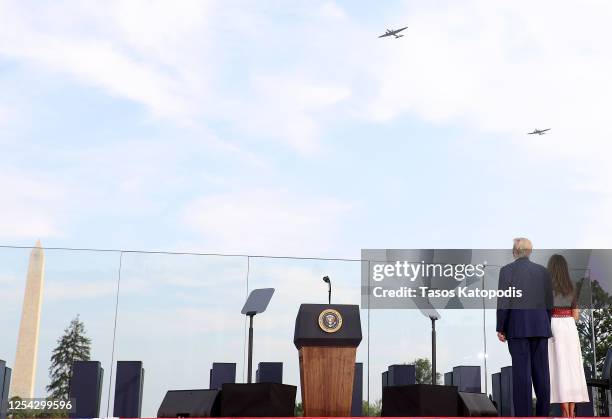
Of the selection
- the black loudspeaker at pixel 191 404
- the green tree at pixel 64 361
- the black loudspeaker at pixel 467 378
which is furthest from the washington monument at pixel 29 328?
the black loudspeaker at pixel 467 378

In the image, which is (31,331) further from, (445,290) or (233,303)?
(445,290)

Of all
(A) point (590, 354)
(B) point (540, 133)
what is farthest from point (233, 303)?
(B) point (540, 133)

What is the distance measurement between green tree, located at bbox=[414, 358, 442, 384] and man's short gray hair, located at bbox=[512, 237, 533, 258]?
210 cm

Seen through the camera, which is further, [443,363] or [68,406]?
[443,363]

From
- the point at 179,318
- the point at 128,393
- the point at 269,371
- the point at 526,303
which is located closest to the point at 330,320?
the point at 526,303

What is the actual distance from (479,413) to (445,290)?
247 cm

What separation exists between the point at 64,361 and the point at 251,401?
266 centimetres

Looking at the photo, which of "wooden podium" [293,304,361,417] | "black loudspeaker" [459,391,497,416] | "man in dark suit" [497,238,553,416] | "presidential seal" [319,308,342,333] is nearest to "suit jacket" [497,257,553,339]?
"man in dark suit" [497,238,553,416]

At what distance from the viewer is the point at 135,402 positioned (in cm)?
661

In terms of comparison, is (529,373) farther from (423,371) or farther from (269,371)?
(269,371)

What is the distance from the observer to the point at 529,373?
17.4ft

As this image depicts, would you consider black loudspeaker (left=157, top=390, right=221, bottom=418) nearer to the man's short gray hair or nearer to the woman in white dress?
the man's short gray hair

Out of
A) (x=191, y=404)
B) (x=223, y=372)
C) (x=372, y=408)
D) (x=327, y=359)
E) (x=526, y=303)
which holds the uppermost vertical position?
(x=526, y=303)

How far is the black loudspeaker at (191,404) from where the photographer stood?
15.4 ft
